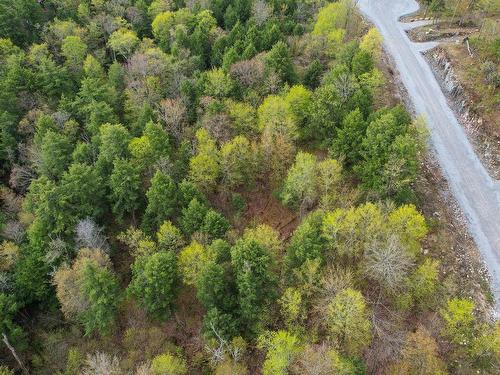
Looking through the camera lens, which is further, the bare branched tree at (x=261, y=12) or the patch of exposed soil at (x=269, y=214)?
the bare branched tree at (x=261, y=12)

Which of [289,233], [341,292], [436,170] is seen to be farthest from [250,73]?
[341,292]

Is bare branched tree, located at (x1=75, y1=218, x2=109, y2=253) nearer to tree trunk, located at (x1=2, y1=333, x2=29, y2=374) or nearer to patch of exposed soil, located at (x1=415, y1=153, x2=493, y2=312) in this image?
tree trunk, located at (x1=2, y1=333, x2=29, y2=374)

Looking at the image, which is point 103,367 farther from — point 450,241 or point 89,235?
point 450,241

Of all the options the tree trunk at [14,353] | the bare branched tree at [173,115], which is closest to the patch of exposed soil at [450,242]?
the bare branched tree at [173,115]

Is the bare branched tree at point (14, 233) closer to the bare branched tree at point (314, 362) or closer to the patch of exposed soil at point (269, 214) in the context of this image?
the patch of exposed soil at point (269, 214)

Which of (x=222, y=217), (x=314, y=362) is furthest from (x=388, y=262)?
(x=222, y=217)

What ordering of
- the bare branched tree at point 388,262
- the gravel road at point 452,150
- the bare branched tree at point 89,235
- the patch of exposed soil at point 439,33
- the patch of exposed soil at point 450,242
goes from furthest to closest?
the patch of exposed soil at point 439,33 → the bare branched tree at point 89,235 → the gravel road at point 452,150 → the patch of exposed soil at point 450,242 → the bare branched tree at point 388,262

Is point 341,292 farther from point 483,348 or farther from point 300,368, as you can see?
point 483,348
